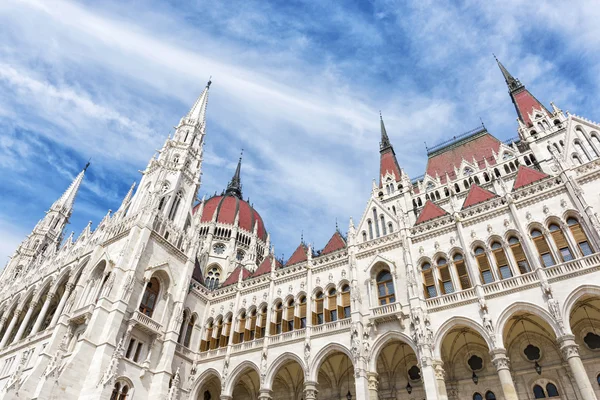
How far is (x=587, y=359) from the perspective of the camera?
1587cm

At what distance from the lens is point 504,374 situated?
14.9 metres

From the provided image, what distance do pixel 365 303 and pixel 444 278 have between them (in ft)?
13.7

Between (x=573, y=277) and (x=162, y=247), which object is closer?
(x=573, y=277)

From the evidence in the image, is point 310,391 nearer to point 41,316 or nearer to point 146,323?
point 146,323

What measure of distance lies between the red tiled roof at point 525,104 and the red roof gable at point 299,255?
18279 millimetres

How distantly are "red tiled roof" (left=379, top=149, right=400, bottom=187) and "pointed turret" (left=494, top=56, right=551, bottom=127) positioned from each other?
994 cm

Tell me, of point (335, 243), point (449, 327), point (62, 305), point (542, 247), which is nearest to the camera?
point (449, 327)

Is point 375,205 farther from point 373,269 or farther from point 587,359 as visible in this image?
point 587,359

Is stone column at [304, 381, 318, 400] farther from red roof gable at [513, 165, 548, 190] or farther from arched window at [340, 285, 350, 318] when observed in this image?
red roof gable at [513, 165, 548, 190]

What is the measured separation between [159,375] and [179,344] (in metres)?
2.61

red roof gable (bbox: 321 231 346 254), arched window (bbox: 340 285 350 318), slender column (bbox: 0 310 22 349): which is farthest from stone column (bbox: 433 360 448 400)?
slender column (bbox: 0 310 22 349)

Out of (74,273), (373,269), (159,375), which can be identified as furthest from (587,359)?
(74,273)

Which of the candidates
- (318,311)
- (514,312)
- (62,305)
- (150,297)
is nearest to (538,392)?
(514,312)

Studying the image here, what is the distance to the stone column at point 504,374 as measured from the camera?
47.3ft
